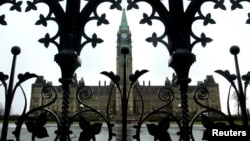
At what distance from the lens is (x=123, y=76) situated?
1.43 metres

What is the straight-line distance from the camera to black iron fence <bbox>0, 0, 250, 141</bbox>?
1328mm

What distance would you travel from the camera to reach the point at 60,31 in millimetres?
1557

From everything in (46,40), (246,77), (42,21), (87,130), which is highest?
(42,21)

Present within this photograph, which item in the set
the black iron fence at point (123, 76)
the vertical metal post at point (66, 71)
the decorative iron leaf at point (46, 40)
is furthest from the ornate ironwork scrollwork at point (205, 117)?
the decorative iron leaf at point (46, 40)

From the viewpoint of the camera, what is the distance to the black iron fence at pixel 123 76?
1.33 m

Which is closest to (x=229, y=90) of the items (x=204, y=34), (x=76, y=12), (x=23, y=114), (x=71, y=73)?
(x=204, y=34)

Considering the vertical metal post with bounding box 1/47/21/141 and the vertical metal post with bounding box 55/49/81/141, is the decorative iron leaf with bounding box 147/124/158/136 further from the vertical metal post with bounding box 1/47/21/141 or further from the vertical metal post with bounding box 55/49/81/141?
the vertical metal post with bounding box 1/47/21/141

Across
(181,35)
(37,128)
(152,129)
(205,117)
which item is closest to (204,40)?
(181,35)

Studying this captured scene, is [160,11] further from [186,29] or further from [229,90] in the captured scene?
[229,90]

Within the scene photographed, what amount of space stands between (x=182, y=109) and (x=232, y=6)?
3.23ft

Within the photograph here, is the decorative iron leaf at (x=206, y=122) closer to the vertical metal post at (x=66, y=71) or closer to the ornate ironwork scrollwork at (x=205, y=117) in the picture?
the ornate ironwork scrollwork at (x=205, y=117)

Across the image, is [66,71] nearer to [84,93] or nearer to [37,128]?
[84,93]

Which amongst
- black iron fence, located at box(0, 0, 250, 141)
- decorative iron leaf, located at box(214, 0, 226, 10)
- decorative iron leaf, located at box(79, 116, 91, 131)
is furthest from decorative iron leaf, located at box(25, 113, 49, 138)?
decorative iron leaf, located at box(214, 0, 226, 10)

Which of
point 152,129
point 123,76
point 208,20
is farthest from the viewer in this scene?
point 208,20
